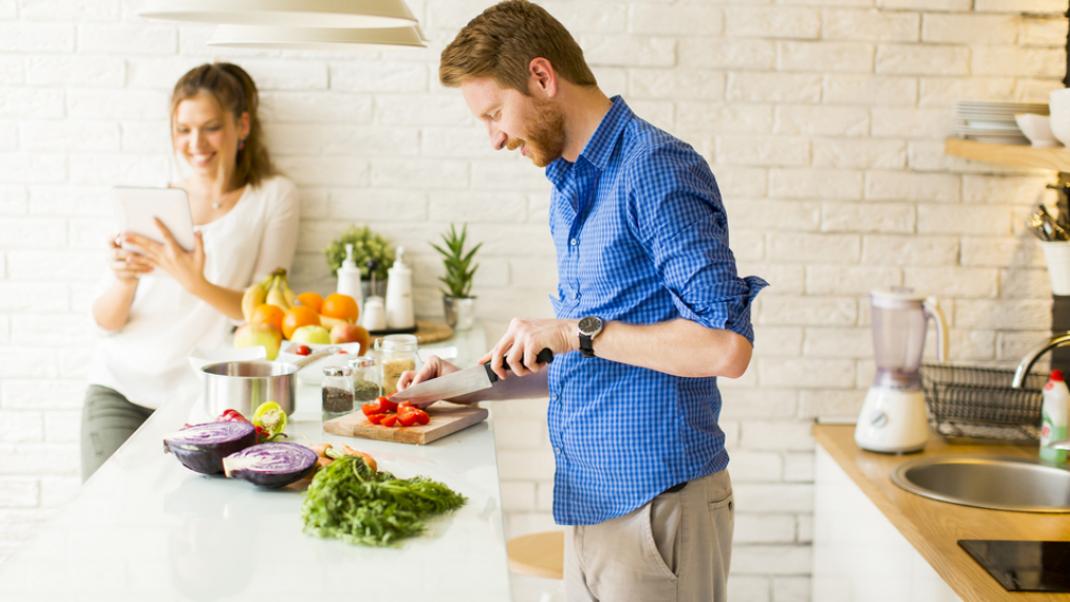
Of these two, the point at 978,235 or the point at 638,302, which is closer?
the point at 638,302

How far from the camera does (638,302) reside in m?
1.93

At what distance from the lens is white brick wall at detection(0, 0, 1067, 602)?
3.34m

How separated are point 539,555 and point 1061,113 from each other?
170 centimetres

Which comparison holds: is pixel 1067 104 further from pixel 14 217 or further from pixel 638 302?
pixel 14 217

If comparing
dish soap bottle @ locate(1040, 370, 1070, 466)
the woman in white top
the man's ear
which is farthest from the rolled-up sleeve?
the woman in white top

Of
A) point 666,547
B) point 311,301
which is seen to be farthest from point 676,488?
point 311,301

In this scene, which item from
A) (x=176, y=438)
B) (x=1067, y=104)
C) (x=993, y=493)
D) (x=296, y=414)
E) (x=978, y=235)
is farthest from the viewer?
(x=978, y=235)

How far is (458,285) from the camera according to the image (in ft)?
10.9

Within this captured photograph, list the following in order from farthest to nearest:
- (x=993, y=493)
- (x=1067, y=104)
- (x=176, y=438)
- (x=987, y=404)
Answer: (x=987, y=404)
(x=993, y=493)
(x=1067, y=104)
(x=176, y=438)

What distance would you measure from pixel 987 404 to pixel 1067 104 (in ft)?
3.12

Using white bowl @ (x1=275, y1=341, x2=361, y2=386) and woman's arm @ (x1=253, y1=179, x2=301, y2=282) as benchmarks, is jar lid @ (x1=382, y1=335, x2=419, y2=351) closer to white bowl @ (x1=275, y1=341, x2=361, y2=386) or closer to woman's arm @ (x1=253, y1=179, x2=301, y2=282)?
white bowl @ (x1=275, y1=341, x2=361, y2=386)

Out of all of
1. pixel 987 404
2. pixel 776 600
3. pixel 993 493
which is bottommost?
pixel 776 600

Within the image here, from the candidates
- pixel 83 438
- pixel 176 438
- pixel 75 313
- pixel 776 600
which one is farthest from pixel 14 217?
pixel 776 600

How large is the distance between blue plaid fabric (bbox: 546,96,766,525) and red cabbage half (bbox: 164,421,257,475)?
1.85ft
